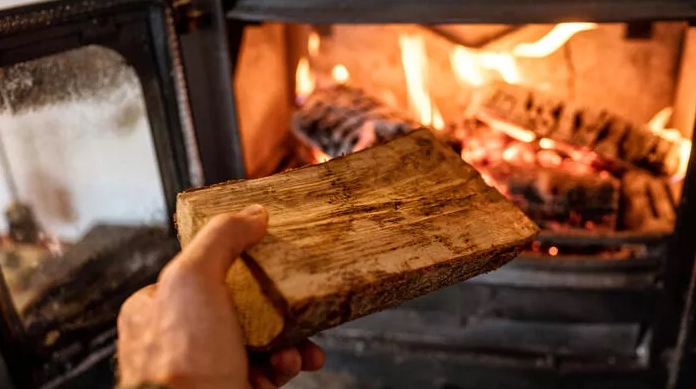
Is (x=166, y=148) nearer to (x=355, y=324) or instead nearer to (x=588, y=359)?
(x=355, y=324)

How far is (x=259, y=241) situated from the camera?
0.73 meters

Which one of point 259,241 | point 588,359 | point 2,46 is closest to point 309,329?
point 259,241

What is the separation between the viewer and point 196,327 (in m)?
0.67

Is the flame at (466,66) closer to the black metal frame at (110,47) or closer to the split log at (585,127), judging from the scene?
the split log at (585,127)

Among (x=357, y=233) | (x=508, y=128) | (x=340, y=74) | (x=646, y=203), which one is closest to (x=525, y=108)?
(x=508, y=128)

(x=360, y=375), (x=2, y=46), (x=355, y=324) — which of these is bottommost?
(x=360, y=375)

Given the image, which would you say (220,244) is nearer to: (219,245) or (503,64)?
(219,245)

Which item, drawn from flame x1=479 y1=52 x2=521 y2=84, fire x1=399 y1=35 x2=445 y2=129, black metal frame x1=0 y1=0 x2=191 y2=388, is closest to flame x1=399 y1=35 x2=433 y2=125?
fire x1=399 y1=35 x2=445 y2=129

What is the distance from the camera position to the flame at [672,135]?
4.49ft

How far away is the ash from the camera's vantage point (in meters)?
1.13

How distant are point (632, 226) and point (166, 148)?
0.86 meters

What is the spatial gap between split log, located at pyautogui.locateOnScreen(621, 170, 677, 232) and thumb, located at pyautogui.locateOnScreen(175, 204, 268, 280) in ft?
2.83

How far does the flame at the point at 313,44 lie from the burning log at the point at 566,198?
50 cm

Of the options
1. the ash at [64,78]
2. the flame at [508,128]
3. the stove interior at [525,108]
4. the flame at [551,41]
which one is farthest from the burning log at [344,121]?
the ash at [64,78]
